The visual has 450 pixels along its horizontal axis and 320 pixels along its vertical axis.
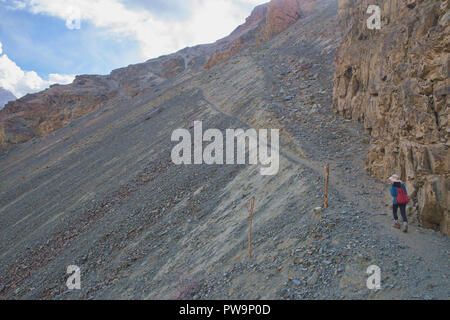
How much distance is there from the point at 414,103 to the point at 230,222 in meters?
6.70

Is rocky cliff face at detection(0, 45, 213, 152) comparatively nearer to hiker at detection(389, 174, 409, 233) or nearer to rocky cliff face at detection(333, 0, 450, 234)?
rocky cliff face at detection(333, 0, 450, 234)

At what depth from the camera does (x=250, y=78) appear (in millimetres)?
26344

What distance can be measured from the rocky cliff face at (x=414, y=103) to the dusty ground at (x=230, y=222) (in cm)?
81

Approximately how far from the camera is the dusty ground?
20.0 feet

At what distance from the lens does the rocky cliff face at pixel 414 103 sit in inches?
269

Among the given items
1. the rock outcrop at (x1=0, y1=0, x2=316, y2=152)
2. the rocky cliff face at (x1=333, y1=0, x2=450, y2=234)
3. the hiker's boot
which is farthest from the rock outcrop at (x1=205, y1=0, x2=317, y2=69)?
the hiker's boot

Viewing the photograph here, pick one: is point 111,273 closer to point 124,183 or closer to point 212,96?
point 124,183

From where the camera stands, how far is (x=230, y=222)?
31.9 ft

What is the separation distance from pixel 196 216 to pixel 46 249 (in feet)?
26.4

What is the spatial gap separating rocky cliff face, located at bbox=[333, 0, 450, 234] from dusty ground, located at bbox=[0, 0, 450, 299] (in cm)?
81

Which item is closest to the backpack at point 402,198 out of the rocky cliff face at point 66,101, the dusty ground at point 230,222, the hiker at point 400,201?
the hiker at point 400,201

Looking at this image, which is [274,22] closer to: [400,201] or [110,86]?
[110,86]

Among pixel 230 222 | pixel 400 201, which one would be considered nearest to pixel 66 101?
pixel 230 222

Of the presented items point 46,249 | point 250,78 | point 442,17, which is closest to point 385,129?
point 442,17
